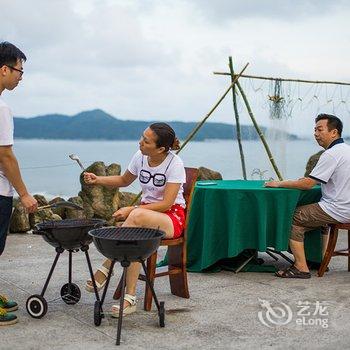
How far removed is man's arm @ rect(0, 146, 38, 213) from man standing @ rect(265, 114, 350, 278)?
2201 millimetres

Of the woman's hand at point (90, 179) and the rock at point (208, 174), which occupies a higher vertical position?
the woman's hand at point (90, 179)

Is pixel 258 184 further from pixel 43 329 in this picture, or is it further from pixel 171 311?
pixel 43 329

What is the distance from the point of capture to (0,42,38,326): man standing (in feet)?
12.5

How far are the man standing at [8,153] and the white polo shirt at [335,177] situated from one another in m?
2.36

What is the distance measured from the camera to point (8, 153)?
381 centimetres

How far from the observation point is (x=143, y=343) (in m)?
3.70

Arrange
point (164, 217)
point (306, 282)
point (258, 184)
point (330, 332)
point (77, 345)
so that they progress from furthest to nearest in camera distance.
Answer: point (258, 184), point (306, 282), point (164, 217), point (330, 332), point (77, 345)

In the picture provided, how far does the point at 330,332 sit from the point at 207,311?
830 mm

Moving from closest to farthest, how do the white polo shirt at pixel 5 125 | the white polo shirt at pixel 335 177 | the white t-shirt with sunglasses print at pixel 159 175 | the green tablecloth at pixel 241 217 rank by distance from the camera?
1. the white polo shirt at pixel 5 125
2. the white t-shirt with sunglasses print at pixel 159 175
3. the white polo shirt at pixel 335 177
4. the green tablecloth at pixel 241 217

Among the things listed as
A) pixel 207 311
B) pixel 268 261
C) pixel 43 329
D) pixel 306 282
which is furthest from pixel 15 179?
pixel 268 261

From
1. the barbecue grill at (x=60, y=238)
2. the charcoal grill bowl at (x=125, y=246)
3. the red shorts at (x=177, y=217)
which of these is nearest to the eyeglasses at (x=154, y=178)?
the red shorts at (x=177, y=217)

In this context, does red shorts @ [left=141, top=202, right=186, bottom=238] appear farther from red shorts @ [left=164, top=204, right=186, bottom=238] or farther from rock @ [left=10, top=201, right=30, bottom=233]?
rock @ [left=10, top=201, right=30, bottom=233]

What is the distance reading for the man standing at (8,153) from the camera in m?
3.80

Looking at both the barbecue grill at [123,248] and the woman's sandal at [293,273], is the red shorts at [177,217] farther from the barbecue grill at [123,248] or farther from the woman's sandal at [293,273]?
the woman's sandal at [293,273]
